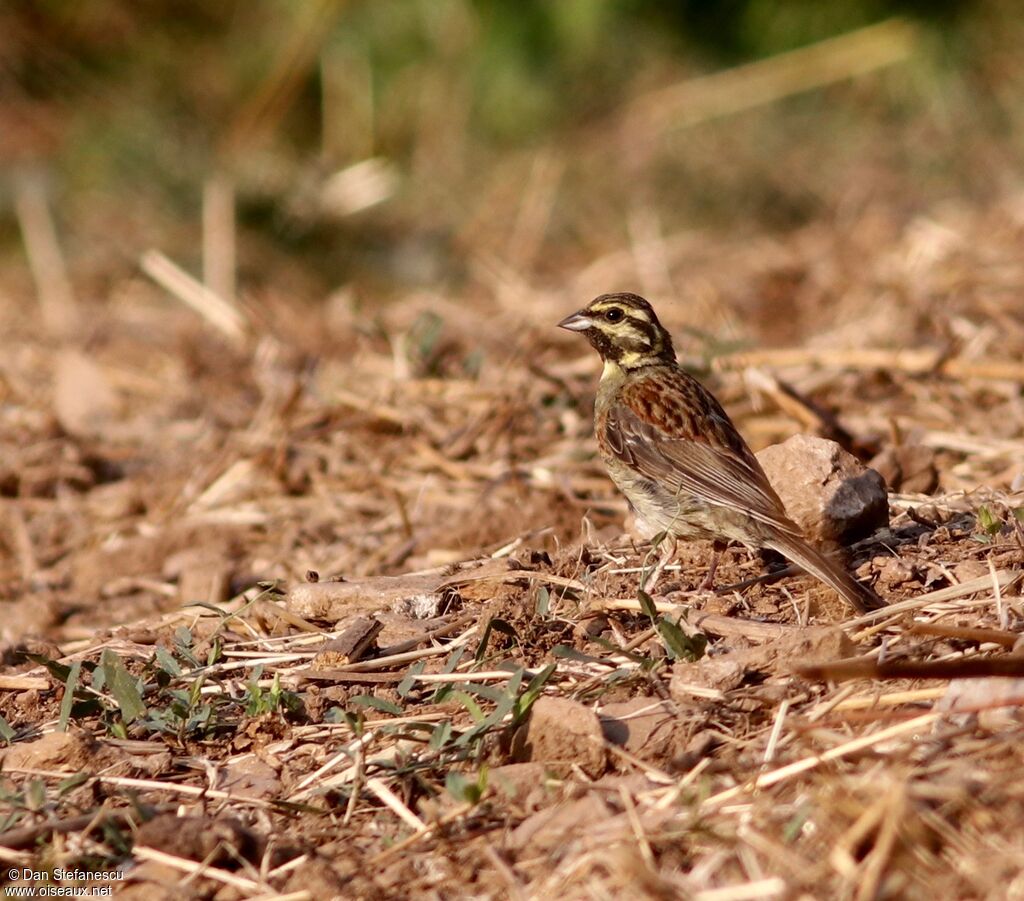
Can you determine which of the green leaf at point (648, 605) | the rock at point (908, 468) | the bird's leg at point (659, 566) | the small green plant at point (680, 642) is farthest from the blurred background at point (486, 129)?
the small green plant at point (680, 642)

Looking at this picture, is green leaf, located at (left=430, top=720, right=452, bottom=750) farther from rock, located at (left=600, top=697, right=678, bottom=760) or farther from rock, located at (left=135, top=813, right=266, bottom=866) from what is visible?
rock, located at (left=135, top=813, right=266, bottom=866)

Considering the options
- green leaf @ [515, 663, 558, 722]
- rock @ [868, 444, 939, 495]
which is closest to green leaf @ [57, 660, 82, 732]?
green leaf @ [515, 663, 558, 722]

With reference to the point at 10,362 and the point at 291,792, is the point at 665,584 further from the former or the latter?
the point at 10,362

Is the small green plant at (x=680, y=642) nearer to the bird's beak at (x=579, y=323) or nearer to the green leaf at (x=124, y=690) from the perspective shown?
the green leaf at (x=124, y=690)

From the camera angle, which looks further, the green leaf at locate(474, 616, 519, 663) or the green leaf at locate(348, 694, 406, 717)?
the green leaf at locate(474, 616, 519, 663)

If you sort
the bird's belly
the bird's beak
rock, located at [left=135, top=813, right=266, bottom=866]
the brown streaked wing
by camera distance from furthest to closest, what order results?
the bird's beak
the bird's belly
the brown streaked wing
rock, located at [left=135, top=813, right=266, bottom=866]

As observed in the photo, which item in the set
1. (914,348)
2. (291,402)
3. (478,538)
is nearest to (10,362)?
(291,402)

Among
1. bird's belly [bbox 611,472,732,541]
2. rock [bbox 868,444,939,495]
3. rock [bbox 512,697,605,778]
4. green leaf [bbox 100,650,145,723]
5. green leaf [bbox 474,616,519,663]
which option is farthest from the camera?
rock [bbox 868,444,939,495]
